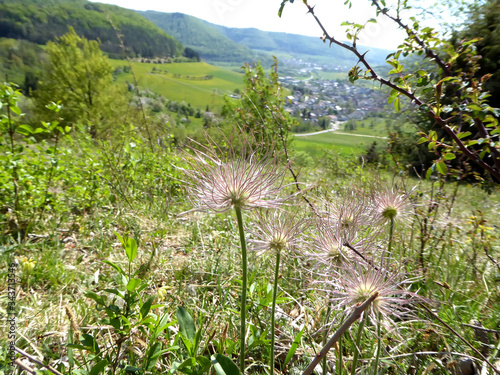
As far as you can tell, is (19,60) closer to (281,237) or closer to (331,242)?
(281,237)

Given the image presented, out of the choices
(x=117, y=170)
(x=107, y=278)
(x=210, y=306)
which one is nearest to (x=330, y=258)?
(x=210, y=306)

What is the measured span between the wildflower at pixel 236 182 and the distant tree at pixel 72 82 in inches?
1634

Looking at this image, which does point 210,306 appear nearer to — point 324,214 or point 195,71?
point 324,214

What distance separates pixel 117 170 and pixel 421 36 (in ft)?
15.0

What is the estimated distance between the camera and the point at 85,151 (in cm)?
522

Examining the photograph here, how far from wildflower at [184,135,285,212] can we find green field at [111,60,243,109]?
9329 cm

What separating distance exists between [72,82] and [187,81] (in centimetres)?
9078

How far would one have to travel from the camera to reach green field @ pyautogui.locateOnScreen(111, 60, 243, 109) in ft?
347


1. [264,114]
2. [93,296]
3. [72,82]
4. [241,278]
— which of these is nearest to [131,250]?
[93,296]

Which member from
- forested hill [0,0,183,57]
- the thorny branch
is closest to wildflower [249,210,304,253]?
the thorny branch

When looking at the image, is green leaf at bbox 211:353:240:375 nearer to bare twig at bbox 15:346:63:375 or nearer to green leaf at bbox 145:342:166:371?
green leaf at bbox 145:342:166:371

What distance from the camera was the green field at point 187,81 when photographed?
10581cm

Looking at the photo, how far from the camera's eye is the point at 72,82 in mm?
39406

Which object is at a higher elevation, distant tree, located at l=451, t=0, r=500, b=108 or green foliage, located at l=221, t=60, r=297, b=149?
distant tree, located at l=451, t=0, r=500, b=108
